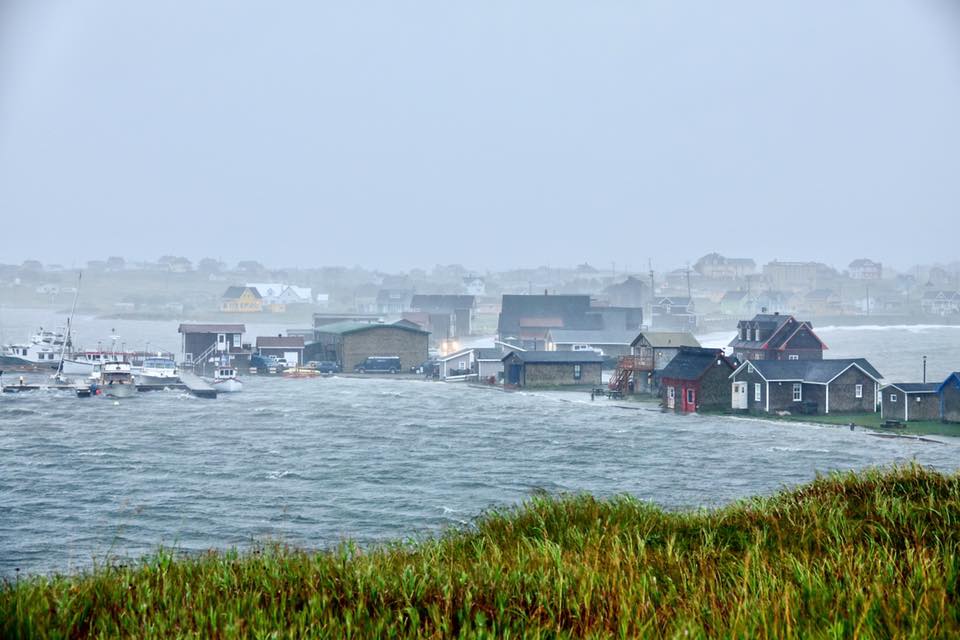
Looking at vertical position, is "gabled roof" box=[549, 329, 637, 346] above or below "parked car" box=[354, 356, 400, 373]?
above

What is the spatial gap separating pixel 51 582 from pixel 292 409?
24591 mm

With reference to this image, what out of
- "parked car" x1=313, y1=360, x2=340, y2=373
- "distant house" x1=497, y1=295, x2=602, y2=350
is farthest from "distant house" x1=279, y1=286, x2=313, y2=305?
"parked car" x1=313, y1=360, x2=340, y2=373

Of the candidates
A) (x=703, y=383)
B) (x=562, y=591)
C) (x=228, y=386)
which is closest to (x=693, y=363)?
(x=703, y=383)

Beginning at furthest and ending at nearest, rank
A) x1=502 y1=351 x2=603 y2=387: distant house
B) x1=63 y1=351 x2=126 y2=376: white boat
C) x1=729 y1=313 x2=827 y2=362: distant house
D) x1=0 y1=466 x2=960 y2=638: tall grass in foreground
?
1. x1=63 y1=351 x2=126 y2=376: white boat
2. x1=502 y1=351 x2=603 y2=387: distant house
3. x1=729 y1=313 x2=827 y2=362: distant house
4. x1=0 y1=466 x2=960 y2=638: tall grass in foreground

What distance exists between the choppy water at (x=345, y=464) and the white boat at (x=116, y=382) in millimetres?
3610

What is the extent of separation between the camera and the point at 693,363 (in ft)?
93.7

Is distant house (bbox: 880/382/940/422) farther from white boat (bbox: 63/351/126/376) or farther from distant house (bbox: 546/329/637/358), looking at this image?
white boat (bbox: 63/351/126/376)

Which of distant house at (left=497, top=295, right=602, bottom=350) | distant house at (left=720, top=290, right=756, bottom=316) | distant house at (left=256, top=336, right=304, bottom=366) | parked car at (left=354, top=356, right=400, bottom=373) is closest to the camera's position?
parked car at (left=354, top=356, right=400, bottom=373)

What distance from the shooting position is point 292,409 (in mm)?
31062

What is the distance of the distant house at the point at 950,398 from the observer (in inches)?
952

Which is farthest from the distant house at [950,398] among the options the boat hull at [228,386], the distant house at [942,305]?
the distant house at [942,305]

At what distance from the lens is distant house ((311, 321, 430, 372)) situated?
43.3 m

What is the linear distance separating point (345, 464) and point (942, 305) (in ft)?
197

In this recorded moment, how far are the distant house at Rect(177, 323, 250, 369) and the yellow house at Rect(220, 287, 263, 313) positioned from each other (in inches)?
1179
